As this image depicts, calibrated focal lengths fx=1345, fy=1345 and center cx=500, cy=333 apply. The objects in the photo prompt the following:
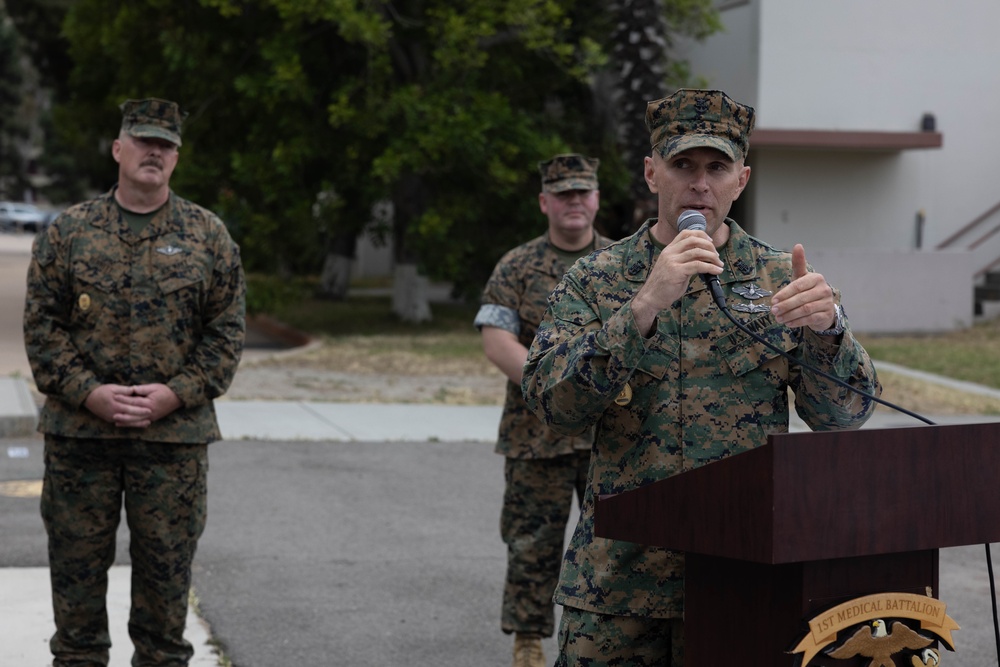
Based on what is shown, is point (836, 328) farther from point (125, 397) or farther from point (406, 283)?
point (406, 283)

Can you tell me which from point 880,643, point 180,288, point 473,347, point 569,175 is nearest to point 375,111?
point 473,347

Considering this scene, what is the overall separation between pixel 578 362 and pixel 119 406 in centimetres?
227

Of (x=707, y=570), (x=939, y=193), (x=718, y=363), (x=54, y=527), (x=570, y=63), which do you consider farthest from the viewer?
(x=939, y=193)

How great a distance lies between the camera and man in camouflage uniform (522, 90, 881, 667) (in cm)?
294

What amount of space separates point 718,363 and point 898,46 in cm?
2012

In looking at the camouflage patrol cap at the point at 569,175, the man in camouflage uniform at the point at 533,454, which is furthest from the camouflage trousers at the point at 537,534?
the camouflage patrol cap at the point at 569,175

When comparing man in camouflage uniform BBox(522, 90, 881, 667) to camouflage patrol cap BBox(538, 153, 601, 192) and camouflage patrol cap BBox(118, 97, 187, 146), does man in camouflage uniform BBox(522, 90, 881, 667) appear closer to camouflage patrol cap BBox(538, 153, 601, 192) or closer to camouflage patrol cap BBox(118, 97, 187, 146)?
camouflage patrol cap BBox(118, 97, 187, 146)

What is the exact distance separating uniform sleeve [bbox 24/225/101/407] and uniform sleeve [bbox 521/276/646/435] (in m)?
2.15

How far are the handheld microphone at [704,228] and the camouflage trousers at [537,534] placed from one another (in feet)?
8.46

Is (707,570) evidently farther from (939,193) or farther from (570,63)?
(939,193)

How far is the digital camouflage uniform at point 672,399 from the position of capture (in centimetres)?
297

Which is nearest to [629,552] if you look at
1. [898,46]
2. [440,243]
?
[440,243]

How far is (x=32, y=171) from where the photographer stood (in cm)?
10738

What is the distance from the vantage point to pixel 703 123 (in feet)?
9.74
